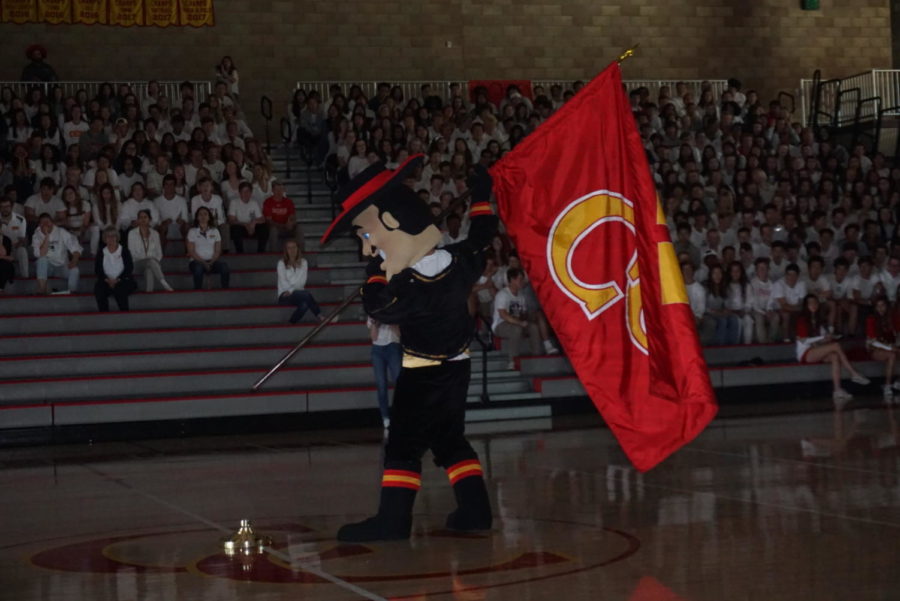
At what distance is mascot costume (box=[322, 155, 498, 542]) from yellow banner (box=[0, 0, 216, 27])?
17689 mm

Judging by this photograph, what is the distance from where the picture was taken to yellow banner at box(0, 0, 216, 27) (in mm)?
22938

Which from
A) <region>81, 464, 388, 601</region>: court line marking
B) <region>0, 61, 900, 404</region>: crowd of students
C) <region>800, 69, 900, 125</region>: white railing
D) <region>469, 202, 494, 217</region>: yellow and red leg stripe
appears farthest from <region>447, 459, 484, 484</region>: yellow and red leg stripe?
<region>800, 69, 900, 125</region>: white railing

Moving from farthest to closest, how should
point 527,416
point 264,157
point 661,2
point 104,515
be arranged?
point 661,2
point 264,157
point 527,416
point 104,515

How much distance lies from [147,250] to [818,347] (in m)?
8.52

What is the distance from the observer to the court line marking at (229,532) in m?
5.54

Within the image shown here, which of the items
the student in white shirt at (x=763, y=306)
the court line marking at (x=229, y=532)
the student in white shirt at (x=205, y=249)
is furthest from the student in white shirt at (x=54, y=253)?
the student in white shirt at (x=763, y=306)

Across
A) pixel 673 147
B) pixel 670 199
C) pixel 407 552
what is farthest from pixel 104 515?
pixel 673 147

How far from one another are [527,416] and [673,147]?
26.6ft

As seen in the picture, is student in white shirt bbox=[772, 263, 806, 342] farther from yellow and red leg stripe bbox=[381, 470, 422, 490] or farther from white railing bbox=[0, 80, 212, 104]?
yellow and red leg stripe bbox=[381, 470, 422, 490]

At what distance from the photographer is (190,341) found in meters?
15.8

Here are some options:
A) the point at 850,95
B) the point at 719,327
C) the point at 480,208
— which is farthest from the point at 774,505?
the point at 850,95

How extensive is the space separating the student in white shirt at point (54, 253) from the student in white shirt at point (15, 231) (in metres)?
0.15

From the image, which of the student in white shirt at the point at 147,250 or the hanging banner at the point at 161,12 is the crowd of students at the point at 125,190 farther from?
the hanging banner at the point at 161,12

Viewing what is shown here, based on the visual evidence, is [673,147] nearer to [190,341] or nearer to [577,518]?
[190,341]
